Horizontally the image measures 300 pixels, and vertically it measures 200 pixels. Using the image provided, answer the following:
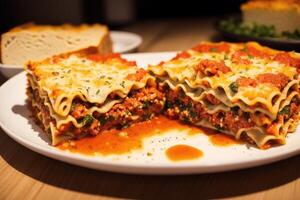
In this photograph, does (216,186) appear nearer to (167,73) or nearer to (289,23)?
(167,73)

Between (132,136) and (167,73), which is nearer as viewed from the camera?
(132,136)

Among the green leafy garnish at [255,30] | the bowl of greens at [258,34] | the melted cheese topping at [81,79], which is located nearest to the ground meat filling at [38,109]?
the melted cheese topping at [81,79]

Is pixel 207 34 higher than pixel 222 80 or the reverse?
the reverse

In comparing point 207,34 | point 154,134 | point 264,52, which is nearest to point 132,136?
point 154,134

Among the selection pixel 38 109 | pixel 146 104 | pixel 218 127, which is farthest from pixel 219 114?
pixel 38 109

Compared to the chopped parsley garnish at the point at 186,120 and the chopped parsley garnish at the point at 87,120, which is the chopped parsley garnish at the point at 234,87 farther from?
the chopped parsley garnish at the point at 87,120
